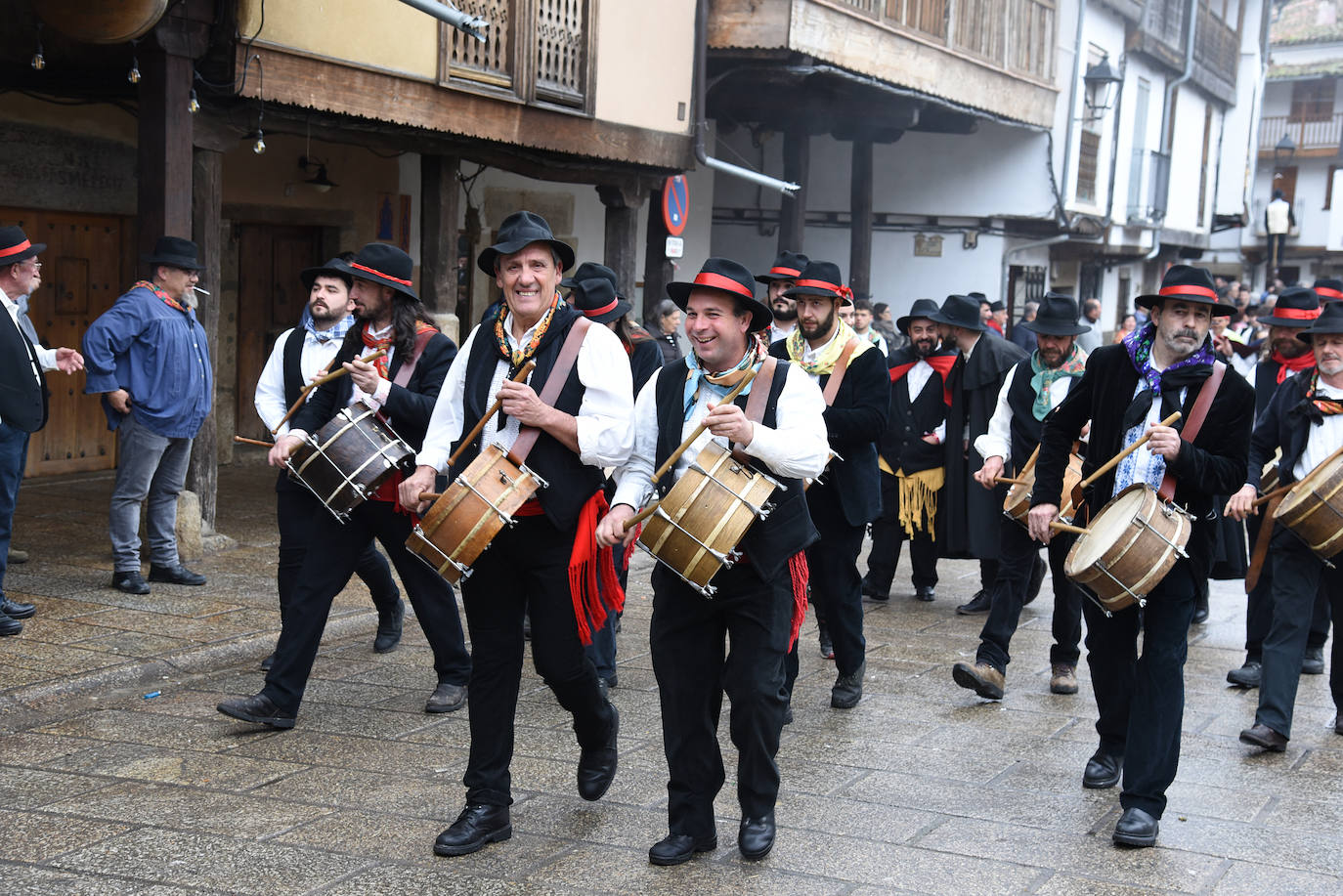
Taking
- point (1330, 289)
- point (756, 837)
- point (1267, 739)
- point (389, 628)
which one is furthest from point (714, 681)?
point (1330, 289)

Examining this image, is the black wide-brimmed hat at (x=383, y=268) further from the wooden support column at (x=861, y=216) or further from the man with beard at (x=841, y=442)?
the wooden support column at (x=861, y=216)

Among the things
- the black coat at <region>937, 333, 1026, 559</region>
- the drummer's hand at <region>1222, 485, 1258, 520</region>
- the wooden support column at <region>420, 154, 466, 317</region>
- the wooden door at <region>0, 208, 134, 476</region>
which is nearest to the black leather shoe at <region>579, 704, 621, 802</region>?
the drummer's hand at <region>1222, 485, 1258, 520</region>

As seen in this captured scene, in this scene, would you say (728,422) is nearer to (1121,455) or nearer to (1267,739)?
(1121,455)

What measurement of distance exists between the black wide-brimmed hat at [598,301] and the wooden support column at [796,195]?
10.2 metres

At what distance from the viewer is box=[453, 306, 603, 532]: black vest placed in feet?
15.2

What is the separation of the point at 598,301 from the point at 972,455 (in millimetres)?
2714

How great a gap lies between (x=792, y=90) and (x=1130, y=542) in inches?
506

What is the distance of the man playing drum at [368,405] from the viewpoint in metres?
5.81

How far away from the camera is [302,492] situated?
6039mm

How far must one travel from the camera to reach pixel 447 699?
20.8 ft

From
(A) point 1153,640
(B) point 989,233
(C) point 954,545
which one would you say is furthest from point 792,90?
(A) point 1153,640

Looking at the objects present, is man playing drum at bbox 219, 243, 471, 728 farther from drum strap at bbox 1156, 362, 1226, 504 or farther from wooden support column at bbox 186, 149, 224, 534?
wooden support column at bbox 186, 149, 224, 534

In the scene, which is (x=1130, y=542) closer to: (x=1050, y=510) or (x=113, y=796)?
(x=1050, y=510)

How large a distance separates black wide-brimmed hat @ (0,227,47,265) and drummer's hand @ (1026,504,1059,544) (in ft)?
16.7
